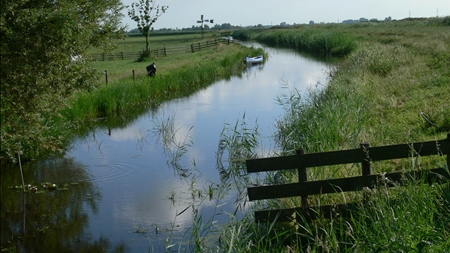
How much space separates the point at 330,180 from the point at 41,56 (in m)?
5.99

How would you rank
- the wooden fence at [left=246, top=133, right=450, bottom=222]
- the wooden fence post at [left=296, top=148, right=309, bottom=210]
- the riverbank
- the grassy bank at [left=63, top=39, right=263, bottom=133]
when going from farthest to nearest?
the grassy bank at [left=63, top=39, right=263, bottom=133]
the riverbank
the wooden fence post at [left=296, top=148, right=309, bottom=210]
the wooden fence at [left=246, top=133, right=450, bottom=222]

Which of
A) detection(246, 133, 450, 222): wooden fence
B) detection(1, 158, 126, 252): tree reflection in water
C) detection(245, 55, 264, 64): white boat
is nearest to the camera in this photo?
detection(246, 133, 450, 222): wooden fence

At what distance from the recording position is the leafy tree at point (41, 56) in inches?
391

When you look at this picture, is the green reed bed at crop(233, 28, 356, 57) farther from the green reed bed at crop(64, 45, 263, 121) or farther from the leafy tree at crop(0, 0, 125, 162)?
the leafy tree at crop(0, 0, 125, 162)

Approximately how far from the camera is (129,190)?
40.7 feet

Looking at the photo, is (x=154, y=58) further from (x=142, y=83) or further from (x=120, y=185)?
(x=120, y=185)

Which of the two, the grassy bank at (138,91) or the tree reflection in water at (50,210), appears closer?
the tree reflection in water at (50,210)

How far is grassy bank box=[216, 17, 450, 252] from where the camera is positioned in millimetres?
5754

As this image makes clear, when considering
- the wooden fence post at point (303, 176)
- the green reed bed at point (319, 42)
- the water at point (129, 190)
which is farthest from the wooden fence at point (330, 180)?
the green reed bed at point (319, 42)

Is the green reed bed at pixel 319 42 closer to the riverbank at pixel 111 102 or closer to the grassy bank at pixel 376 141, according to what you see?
the riverbank at pixel 111 102

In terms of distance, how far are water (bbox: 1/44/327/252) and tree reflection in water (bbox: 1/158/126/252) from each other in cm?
2

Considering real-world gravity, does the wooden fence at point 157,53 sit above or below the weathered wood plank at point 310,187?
above

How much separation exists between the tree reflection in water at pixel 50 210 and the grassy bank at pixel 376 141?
3261 mm

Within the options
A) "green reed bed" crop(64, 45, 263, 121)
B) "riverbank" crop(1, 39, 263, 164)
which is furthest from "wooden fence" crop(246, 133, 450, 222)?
"green reed bed" crop(64, 45, 263, 121)
